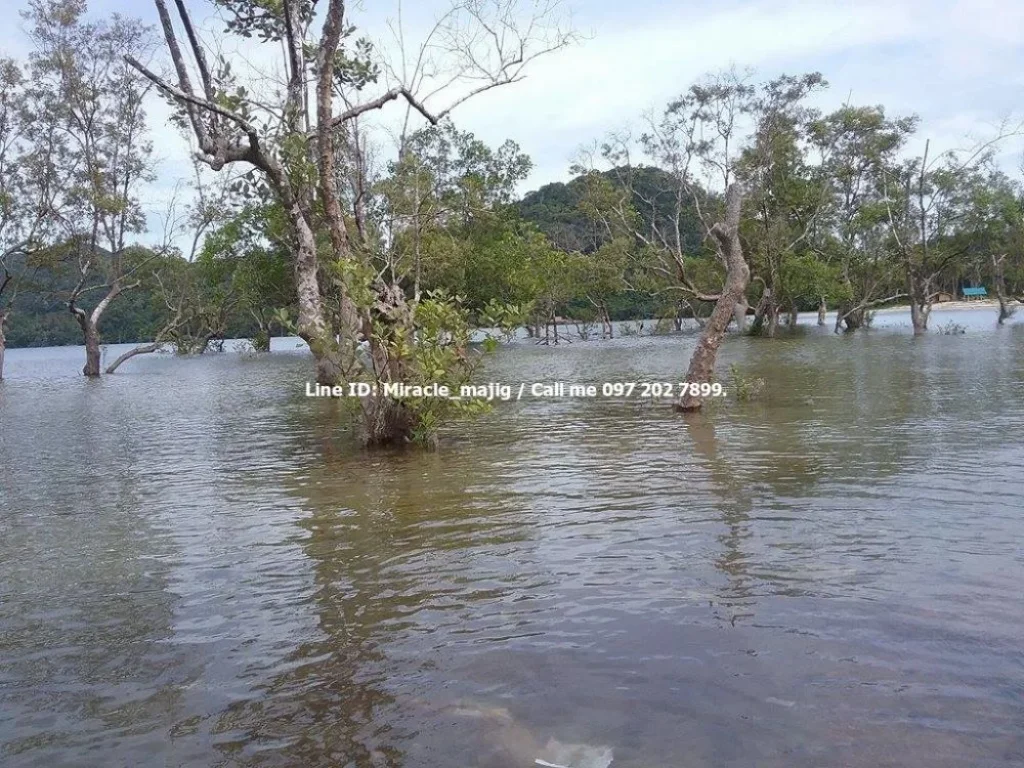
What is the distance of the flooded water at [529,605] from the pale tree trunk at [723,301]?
3.17m

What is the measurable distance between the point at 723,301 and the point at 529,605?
1028 cm

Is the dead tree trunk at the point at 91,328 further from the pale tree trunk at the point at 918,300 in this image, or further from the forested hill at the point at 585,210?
the pale tree trunk at the point at 918,300

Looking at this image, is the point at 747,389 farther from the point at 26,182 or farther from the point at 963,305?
the point at 963,305

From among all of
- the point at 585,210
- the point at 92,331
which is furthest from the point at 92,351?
the point at 585,210

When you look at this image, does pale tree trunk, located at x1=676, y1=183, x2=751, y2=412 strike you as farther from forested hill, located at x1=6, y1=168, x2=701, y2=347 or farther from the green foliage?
forested hill, located at x1=6, y1=168, x2=701, y2=347

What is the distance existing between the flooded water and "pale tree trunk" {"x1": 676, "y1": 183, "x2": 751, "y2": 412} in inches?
125

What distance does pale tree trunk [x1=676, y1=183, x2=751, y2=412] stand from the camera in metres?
14.4

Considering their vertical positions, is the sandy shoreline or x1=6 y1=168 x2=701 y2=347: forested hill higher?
x1=6 y1=168 x2=701 y2=347: forested hill

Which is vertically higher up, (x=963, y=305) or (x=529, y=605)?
(x=963, y=305)

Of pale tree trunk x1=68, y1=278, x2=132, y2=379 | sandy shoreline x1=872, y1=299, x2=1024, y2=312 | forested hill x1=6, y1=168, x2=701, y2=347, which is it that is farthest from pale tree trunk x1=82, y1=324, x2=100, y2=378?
sandy shoreline x1=872, y1=299, x2=1024, y2=312

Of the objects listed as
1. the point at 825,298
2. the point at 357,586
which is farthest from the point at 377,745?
the point at 825,298

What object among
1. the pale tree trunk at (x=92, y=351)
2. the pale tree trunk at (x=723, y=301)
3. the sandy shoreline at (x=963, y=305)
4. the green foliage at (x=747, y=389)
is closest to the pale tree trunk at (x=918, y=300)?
the green foliage at (x=747, y=389)

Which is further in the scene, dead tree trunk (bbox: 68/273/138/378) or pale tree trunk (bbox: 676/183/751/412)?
dead tree trunk (bbox: 68/273/138/378)

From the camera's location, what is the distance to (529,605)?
17.4 ft
